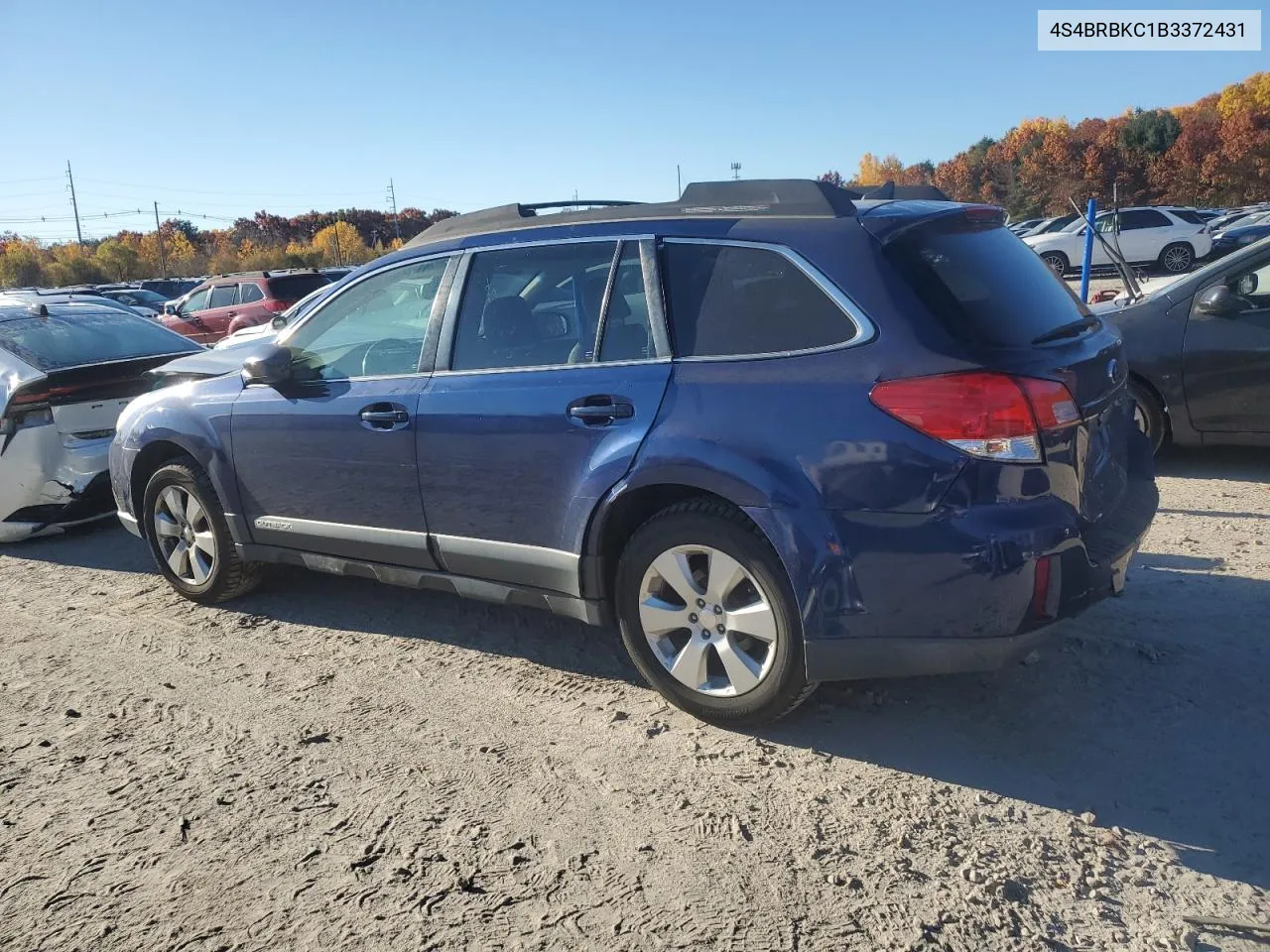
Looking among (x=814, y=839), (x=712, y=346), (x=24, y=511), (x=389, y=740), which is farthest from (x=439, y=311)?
(x=24, y=511)

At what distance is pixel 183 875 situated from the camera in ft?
9.63

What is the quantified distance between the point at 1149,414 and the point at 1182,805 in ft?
14.3

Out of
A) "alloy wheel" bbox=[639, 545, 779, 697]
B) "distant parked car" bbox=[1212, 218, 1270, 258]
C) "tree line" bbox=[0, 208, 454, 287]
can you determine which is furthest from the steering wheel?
"tree line" bbox=[0, 208, 454, 287]

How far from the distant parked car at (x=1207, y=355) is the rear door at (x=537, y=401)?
4214mm

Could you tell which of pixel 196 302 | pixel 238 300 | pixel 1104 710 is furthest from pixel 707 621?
pixel 196 302

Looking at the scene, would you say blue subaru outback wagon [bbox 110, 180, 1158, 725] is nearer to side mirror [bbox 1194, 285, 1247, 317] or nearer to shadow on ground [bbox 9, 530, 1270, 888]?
shadow on ground [bbox 9, 530, 1270, 888]

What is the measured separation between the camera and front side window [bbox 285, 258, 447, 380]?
14.3ft

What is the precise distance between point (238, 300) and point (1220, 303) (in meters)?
17.2

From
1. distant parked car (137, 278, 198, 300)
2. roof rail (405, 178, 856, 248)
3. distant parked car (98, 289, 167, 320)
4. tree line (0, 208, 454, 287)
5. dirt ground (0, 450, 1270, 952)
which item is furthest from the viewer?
tree line (0, 208, 454, 287)

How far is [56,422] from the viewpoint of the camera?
6.51 metres

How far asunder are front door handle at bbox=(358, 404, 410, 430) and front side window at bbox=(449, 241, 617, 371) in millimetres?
301

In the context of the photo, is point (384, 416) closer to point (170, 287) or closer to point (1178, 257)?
point (1178, 257)

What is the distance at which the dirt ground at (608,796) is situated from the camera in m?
2.65

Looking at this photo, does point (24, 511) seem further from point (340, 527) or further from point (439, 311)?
point (439, 311)
